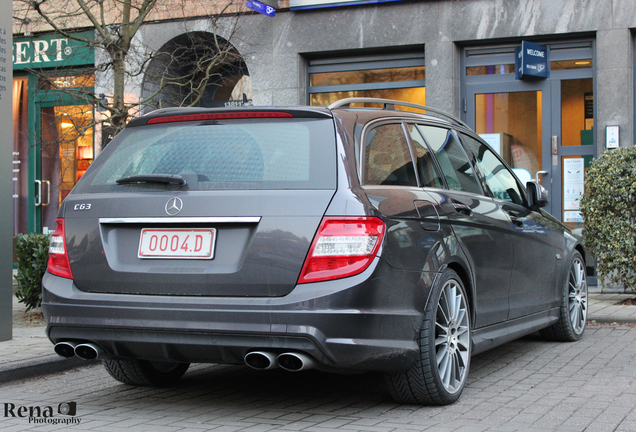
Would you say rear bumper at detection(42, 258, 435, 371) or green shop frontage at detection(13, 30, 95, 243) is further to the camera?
green shop frontage at detection(13, 30, 95, 243)

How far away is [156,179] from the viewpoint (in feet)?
14.0

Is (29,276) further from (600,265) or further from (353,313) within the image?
(600,265)

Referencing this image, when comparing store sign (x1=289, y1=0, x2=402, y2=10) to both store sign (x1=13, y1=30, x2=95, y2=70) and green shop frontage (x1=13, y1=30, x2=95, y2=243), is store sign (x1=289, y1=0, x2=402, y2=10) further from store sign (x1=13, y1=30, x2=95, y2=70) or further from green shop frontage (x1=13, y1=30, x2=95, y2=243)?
green shop frontage (x1=13, y1=30, x2=95, y2=243)

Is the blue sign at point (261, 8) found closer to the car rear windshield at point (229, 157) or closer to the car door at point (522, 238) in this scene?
the car door at point (522, 238)

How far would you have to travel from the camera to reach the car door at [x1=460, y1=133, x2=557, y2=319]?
5.72 meters

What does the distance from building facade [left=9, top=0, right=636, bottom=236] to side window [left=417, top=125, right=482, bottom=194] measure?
5.40m

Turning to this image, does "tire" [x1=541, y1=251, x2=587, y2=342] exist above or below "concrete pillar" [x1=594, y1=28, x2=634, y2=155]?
below

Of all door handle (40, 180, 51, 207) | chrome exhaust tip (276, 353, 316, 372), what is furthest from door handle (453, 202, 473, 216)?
door handle (40, 180, 51, 207)

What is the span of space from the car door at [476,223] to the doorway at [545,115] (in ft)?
18.4

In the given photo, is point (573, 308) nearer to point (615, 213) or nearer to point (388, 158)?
point (615, 213)

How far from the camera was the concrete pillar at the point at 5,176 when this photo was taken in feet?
22.3

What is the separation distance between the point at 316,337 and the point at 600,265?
20.5 ft

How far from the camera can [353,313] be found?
3887mm

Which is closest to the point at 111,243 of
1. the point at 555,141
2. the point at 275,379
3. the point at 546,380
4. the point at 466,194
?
the point at 275,379
